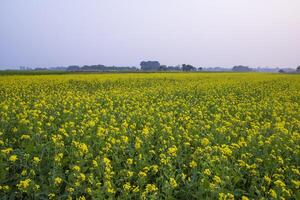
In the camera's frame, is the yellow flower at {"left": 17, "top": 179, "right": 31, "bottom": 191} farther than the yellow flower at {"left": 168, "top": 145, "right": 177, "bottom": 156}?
No

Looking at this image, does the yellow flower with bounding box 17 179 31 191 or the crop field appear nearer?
the yellow flower with bounding box 17 179 31 191

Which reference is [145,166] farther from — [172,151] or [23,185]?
[23,185]

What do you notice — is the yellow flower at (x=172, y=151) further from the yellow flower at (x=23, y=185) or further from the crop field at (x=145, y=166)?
the yellow flower at (x=23, y=185)

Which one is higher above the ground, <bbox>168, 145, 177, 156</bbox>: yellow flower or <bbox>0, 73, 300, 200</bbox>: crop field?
<bbox>168, 145, 177, 156</bbox>: yellow flower

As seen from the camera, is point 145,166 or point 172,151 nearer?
point 145,166

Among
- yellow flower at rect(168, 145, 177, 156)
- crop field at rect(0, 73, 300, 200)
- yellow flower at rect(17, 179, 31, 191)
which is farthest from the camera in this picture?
yellow flower at rect(168, 145, 177, 156)

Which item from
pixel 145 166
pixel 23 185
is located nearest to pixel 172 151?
pixel 145 166

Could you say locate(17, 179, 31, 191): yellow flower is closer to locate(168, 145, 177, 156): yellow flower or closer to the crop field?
the crop field

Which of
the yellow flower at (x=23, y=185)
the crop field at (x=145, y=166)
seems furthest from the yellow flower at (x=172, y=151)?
the yellow flower at (x=23, y=185)

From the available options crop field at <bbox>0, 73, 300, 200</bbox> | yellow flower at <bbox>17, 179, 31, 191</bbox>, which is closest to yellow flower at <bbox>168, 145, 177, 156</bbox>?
crop field at <bbox>0, 73, 300, 200</bbox>

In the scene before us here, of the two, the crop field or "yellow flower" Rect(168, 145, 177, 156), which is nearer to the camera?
the crop field

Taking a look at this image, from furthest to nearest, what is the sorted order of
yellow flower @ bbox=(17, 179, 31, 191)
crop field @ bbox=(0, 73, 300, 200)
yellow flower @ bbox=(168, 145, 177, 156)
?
1. yellow flower @ bbox=(168, 145, 177, 156)
2. crop field @ bbox=(0, 73, 300, 200)
3. yellow flower @ bbox=(17, 179, 31, 191)

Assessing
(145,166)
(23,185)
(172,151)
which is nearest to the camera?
(23,185)

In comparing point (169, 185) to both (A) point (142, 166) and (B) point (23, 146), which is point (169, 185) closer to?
(A) point (142, 166)
